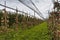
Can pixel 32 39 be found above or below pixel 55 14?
below

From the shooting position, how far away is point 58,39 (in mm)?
6766

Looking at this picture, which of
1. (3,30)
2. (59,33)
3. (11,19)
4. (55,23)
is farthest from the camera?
(11,19)

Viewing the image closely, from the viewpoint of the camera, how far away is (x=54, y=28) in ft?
24.0

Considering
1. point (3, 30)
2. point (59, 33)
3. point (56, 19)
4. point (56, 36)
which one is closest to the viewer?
point (56, 36)

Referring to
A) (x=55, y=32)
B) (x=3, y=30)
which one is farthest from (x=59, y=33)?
(x=3, y=30)

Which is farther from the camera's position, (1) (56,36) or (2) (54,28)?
(2) (54,28)

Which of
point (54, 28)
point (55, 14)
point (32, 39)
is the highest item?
point (55, 14)

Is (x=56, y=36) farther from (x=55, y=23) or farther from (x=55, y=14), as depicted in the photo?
(x=55, y=14)

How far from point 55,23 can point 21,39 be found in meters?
1.84

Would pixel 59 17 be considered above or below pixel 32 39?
above

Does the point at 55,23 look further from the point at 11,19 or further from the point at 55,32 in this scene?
the point at 11,19

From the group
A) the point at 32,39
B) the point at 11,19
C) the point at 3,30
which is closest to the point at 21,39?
the point at 32,39

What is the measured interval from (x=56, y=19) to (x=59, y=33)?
4.48ft

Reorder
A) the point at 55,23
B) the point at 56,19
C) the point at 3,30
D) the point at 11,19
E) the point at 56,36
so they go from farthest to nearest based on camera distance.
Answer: the point at 11,19 < the point at 3,30 < the point at 56,19 < the point at 55,23 < the point at 56,36
